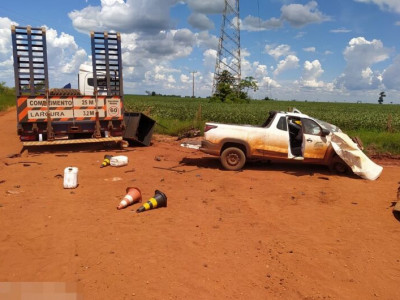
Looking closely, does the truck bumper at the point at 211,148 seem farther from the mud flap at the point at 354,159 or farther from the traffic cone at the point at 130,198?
the traffic cone at the point at 130,198

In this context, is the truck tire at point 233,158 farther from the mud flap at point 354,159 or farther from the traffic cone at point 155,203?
the traffic cone at point 155,203

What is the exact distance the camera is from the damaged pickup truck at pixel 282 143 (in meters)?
9.23

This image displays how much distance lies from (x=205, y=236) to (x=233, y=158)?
4774 mm

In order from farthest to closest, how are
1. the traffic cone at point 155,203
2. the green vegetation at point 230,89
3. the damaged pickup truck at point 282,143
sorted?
1. the green vegetation at point 230,89
2. the damaged pickup truck at point 282,143
3. the traffic cone at point 155,203

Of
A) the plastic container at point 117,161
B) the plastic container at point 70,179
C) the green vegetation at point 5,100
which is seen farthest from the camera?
the green vegetation at point 5,100

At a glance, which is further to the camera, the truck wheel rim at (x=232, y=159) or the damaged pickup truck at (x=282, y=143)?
the truck wheel rim at (x=232, y=159)

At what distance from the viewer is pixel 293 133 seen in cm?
1018

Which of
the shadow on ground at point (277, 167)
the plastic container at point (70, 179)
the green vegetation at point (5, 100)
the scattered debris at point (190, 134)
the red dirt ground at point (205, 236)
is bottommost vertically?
the red dirt ground at point (205, 236)

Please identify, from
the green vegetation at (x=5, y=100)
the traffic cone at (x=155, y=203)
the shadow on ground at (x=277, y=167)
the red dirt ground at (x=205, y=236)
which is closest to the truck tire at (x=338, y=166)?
the shadow on ground at (x=277, y=167)

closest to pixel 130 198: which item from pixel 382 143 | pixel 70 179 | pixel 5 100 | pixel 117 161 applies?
pixel 70 179

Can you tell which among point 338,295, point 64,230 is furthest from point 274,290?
point 64,230

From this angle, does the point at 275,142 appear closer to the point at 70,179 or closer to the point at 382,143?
the point at 70,179

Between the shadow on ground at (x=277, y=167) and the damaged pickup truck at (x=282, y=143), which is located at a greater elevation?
the damaged pickup truck at (x=282, y=143)

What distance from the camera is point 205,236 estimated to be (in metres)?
5.14
